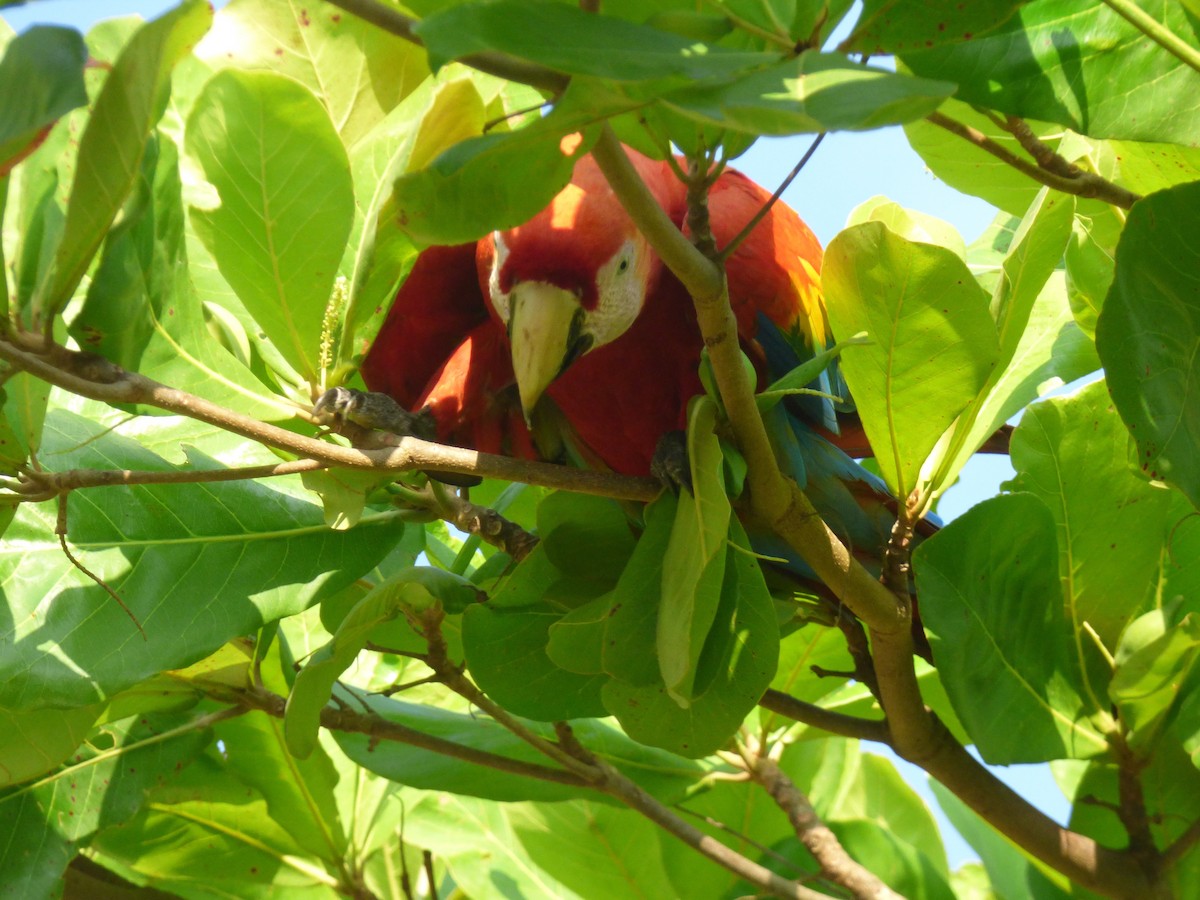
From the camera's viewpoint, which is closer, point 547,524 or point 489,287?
point 547,524

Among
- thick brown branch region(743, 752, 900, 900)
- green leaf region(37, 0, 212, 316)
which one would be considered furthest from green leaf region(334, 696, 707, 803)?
green leaf region(37, 0, 212, 316)

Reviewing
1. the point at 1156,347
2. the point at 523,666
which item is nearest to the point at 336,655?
the point at 523,666

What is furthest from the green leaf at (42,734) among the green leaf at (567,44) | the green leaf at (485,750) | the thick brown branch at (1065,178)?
the thick brown branch at (1065,178)

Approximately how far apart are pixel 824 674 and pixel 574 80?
0.78m

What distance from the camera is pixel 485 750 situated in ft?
3.97

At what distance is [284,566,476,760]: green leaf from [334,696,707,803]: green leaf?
0.24m

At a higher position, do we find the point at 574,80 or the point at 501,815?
the point at 574,80

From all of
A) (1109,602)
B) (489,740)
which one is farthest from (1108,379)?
(489,740)

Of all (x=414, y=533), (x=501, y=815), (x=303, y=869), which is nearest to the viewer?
(x=414, y=533)

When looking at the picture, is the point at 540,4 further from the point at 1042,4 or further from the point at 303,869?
the point at 303,869

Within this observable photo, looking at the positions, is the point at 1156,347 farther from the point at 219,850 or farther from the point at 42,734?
the point at 219,850

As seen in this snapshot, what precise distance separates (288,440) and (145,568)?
312 millimetres

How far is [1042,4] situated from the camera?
2.51 ft

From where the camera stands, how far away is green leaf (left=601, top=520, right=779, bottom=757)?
2.83ft
